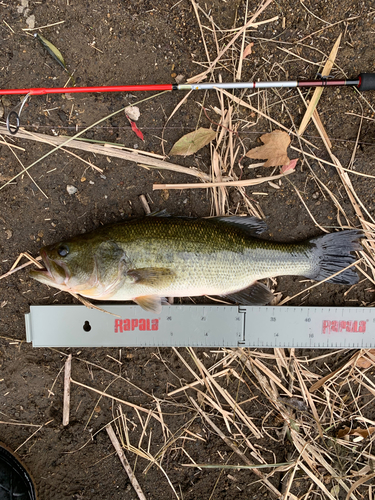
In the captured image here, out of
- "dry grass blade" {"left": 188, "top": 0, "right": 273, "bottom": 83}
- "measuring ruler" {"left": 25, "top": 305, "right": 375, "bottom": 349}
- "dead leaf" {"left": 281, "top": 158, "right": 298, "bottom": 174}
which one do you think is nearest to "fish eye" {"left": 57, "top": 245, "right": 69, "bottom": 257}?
"measuring ruler" {"left": 25, "top": 305, "right": 375, "bottom": 349}

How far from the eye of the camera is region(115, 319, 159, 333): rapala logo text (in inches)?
122

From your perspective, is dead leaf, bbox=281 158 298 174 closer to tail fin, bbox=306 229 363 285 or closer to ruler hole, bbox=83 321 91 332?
tail fin, bbox=306 229 363 285

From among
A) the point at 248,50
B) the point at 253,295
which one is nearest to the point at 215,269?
the point at 253,295

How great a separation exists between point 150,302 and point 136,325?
0.45 m

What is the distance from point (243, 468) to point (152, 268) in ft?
8.11

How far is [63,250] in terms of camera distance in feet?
8.68

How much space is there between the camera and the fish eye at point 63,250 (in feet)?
8.66

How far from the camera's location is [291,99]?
3.12 metres

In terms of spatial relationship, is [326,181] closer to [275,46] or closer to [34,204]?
[275,46]

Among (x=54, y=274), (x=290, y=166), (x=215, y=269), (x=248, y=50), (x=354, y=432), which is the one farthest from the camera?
(x=354, y=432)

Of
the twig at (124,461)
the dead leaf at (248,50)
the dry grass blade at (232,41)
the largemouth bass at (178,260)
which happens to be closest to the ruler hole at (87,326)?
the largemouth bass at (178,260)

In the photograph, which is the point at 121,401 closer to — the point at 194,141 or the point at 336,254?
the point at 336,254

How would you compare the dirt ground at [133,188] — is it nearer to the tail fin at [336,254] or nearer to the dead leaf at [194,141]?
the dead leaf at [194,141]

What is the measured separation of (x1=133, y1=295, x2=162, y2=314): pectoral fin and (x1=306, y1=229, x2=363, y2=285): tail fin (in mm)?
1568
